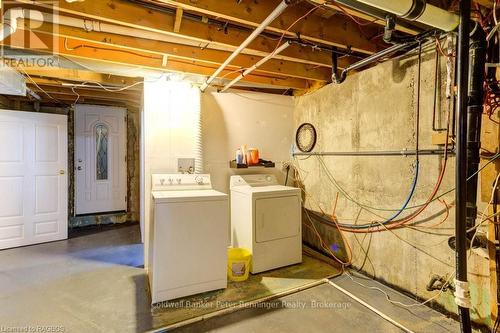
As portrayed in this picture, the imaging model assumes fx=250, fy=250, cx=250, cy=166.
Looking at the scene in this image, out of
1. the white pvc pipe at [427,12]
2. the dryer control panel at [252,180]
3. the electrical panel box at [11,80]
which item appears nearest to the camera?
the white pvc pipe at [427,12]

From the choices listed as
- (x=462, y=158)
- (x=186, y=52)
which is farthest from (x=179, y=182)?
(x=462, y=158)

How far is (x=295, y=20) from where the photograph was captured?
6.54 ft

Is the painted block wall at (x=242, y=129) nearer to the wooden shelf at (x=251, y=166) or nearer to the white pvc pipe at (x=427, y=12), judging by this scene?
the wooden shelf at (x=251, y=166)

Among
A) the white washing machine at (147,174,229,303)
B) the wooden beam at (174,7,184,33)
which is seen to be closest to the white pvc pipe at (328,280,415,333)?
the white washing machine at (147,174,229,303)

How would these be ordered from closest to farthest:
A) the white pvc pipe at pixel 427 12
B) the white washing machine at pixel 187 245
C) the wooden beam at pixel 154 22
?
the white pvc pipe at pixel 427 12 < the wooden beam at pixel 154 22 < the white washing machine at pixel 187 245

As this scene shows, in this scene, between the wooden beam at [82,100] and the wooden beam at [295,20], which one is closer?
the wooden beam at [295,20]

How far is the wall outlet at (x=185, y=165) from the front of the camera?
9.98ft

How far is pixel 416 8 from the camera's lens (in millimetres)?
1242

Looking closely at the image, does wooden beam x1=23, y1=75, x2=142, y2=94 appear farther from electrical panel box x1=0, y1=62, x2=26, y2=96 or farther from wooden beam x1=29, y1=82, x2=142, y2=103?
wooden beam x1=29, y1=82, x2=142, y2=103

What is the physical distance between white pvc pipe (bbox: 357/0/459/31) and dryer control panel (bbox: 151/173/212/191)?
2.24 metres

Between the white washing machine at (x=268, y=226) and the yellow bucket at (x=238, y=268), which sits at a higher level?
the white washing machine at (x=268, y=226)

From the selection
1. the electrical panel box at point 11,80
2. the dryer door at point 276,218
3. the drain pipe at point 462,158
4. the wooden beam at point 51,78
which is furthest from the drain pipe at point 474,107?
the electrical panel box at point 11,80

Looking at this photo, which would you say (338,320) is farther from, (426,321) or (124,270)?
(124,270)

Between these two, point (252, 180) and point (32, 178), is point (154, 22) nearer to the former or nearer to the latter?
point (252, 180)
